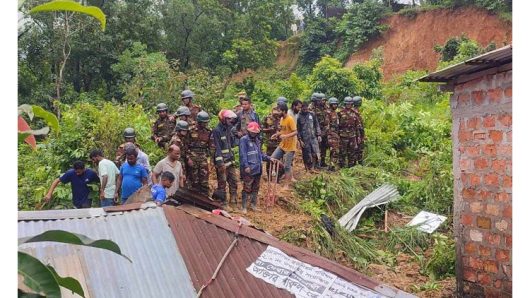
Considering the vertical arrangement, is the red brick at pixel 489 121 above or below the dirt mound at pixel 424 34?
below

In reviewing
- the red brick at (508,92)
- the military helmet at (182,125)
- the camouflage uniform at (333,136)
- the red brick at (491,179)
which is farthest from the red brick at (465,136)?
the camouflage uniform at (333,136)

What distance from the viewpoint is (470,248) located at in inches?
201

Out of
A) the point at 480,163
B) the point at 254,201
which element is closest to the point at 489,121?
the point at 480,163

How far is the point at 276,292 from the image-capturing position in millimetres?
3998

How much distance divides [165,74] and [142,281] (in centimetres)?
1044

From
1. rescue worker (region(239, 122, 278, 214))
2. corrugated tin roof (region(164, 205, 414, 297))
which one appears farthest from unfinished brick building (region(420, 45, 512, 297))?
rescue worker (region(239, 122, 278, 214))

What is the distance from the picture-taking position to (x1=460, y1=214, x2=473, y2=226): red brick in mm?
5121

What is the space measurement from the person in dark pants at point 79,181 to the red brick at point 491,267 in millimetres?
4458

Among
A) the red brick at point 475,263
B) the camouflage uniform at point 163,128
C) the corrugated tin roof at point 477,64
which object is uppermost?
the corrugated tin roof at point 477,64

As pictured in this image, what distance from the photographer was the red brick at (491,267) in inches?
191

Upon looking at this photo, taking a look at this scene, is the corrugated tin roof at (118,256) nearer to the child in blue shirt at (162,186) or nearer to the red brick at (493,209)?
the child in blue shirt at (162,186)

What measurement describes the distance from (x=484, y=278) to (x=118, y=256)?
3.27 meters
